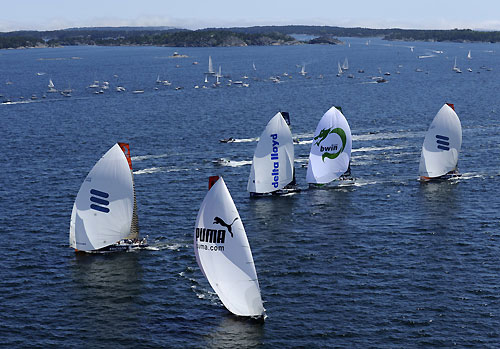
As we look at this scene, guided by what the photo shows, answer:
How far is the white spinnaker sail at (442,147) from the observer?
366ft

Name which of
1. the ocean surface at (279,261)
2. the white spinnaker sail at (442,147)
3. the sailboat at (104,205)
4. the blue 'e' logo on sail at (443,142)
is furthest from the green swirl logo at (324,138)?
the sailboat at (104,205)

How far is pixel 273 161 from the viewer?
106 metres

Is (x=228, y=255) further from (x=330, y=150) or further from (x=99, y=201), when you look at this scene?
(x=330, y=150)

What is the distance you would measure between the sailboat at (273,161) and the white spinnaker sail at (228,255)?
39860 millimetres

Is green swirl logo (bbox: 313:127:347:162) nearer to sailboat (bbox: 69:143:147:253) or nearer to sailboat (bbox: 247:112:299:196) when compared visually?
sailboat (bbox: 247:112:299:196)

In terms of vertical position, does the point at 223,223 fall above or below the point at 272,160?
above

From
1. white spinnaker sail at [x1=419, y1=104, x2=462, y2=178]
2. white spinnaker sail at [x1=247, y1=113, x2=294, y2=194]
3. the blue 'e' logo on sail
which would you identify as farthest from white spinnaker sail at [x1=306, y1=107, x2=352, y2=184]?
the blue 'e' logo on sail

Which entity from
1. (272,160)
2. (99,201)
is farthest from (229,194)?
(272,160)

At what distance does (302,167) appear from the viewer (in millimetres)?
123188

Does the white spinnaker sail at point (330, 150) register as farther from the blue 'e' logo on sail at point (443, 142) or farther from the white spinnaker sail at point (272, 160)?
the blue 'e' logo on sail at point (443, 142)

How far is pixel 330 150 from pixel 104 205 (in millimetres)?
41900

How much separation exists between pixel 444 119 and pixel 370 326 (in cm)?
5995

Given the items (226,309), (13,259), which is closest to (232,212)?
(226,309)

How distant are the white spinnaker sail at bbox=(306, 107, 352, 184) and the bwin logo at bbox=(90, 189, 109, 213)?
38119 millimetres
